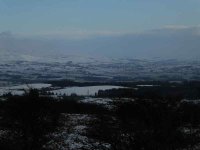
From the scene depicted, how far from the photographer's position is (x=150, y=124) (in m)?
25.2

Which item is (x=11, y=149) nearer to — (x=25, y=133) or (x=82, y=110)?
(x=25, y=133)

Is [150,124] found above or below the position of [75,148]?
above

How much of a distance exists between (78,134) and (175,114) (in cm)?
1793

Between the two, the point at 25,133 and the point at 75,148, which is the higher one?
the point at 25,133

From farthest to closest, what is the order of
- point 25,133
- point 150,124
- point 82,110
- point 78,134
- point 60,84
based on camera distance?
point 60,84 < point 82,110 < point 78,134 < point 25,133 < point 150,124

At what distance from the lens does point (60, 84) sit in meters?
161

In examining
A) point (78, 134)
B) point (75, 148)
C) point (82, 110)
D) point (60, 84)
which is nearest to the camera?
point (75, 148)

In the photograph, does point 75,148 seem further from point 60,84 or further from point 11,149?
point 60,84

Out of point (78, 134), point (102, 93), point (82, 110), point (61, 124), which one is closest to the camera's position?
point (78, 134)

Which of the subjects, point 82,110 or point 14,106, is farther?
point 82,110

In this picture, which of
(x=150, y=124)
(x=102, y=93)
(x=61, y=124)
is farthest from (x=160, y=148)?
(x=102, y=93)

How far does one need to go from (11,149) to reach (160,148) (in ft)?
27.7

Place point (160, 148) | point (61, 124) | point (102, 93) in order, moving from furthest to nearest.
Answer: point (102, 93), point (61, 124), point (160, 148)

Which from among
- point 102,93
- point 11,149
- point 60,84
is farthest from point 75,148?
point 60,84
